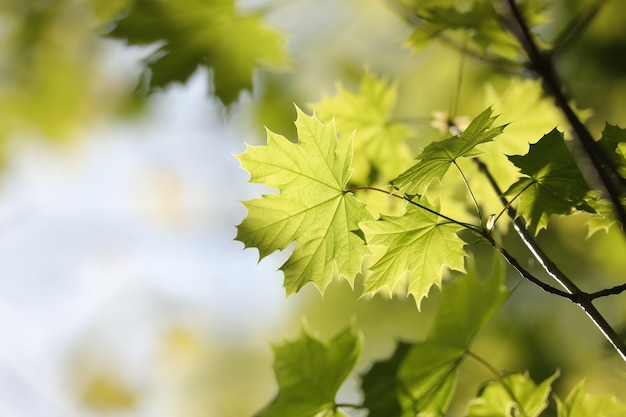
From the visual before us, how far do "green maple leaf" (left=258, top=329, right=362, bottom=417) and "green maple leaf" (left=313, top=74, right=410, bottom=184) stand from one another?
54cm

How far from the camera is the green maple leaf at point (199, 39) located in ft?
6.36

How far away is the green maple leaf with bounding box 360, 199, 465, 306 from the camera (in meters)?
1.17

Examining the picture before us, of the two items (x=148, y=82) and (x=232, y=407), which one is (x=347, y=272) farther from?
(x=232, y=407)

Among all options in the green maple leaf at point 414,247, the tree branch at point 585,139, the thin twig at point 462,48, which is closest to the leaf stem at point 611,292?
the tree branch at point 585,139

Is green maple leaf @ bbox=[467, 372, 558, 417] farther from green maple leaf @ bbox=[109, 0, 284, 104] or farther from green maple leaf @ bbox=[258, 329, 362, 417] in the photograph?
green maple leaf @ bbox=[109, 0, 284, 104]

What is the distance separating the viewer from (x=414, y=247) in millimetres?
1222

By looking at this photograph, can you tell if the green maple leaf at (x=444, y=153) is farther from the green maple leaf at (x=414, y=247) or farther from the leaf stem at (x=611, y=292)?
the leaf stem at (x=611, y=292)

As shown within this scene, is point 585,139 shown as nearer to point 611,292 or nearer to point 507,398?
point 611,292

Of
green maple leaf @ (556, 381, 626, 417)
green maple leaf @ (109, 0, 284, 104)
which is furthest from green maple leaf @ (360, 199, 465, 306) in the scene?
green maple leaf @ (109, 0, 284, 104)

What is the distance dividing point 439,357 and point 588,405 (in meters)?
0.34

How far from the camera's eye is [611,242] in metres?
3.74

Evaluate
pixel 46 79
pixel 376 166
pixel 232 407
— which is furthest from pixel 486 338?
pixel 46 79

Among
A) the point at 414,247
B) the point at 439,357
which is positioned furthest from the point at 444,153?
the point at 439,357

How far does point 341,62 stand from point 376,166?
3.42 meters
